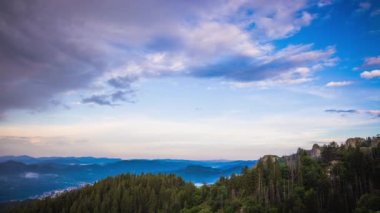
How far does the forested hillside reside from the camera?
12544cm

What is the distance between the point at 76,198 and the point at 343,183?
461 ft

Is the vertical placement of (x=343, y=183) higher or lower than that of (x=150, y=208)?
higher

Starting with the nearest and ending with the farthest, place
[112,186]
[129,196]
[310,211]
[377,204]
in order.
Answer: [377,204] → [310,211] → [129,196] → [112,186]

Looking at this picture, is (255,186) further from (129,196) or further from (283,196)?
(129,196)

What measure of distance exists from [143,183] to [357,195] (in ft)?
382

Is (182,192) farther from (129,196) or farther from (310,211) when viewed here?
(310,211)

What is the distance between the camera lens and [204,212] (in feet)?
424

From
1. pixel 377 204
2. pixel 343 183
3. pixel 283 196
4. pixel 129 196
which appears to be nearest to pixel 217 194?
pixel 283 196

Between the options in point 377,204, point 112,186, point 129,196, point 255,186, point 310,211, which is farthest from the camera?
point 112,186

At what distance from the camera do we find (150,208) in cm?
15700

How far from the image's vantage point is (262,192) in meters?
141

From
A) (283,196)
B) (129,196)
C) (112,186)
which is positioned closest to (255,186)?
(283,196)

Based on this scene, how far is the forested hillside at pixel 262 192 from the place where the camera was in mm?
125438

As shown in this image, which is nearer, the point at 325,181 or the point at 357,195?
the point at 357,195
